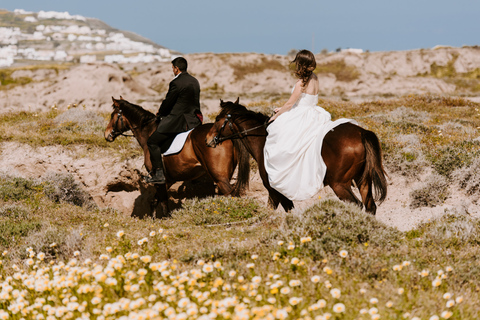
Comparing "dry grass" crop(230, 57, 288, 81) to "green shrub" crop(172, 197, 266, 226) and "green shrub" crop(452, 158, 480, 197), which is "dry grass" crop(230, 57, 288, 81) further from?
"green shrub" crop(172, 197, 266, 226)

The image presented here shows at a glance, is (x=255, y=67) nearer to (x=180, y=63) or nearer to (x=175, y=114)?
(x=180, y=63)

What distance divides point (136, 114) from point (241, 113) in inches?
126

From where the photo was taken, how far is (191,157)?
981cm

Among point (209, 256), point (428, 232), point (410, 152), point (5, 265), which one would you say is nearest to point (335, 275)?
point (209, 256)

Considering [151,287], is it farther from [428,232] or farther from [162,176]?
[162,176]

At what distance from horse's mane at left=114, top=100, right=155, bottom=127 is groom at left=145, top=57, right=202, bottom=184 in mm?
498

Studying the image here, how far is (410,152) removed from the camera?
11641mm

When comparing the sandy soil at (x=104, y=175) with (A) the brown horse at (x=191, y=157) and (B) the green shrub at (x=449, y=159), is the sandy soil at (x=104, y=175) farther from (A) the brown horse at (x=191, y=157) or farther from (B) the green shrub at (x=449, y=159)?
(A) the brown horse at (x=191, y=157)

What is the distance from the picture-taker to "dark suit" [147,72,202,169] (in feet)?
31.7

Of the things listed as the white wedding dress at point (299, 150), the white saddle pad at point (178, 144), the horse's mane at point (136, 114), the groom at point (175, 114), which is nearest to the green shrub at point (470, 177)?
the white wedding dress at point (299, 150)

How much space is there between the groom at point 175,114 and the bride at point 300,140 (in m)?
2.60

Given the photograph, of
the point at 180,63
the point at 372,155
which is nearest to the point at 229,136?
the point at 180,63

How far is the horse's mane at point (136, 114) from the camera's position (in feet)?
34.5

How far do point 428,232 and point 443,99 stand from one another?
59.1 ft
